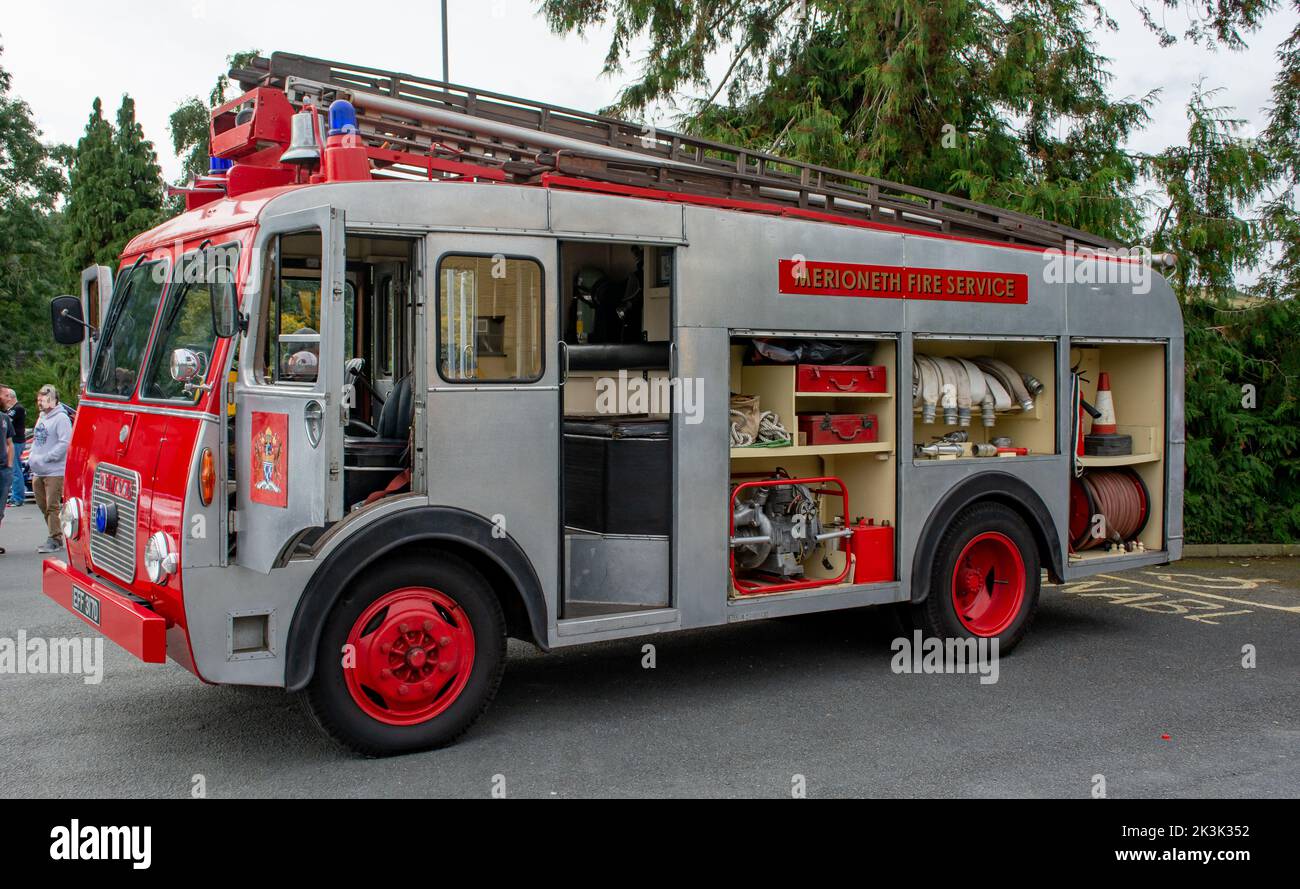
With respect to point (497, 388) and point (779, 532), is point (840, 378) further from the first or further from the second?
point (497, 388)

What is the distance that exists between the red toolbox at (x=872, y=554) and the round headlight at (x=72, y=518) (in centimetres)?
428

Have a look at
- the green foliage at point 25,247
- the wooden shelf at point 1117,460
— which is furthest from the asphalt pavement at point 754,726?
the green foliage at point 25,247

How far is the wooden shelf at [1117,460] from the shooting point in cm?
828

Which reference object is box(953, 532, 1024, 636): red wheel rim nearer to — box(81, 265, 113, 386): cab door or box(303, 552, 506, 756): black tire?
box(303, 552, 506, 756): black tire

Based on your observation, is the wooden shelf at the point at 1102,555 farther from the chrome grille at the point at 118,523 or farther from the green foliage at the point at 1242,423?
the chrome grille at the point at 118,523

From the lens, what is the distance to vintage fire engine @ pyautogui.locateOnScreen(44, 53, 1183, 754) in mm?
5219

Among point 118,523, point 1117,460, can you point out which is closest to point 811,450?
point 1117,460

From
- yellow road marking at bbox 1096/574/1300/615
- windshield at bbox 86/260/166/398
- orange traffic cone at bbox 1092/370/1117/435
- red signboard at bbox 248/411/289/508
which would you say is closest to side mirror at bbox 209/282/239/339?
red signboard at bbox 248/411/289/508

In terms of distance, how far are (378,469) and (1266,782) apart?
433 cm

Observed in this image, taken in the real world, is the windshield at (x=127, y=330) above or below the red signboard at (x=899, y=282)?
below

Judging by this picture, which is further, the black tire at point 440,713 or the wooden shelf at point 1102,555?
the wooden shelf at point 1102,555

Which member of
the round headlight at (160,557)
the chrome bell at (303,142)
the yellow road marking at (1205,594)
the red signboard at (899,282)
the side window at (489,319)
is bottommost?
the yellow road marking at (1205,594)

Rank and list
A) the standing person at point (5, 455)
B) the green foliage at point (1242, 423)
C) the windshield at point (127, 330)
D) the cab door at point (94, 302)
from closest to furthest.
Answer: the windshield at point (127, 330) < the cab door at point (94, 302) < the standing person at point (5, 455) < the green foliage at point (1242, 423)

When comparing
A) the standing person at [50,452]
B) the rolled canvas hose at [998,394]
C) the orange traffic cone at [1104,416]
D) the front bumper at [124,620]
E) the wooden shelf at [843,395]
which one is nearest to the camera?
the front bumper at [124,620]
